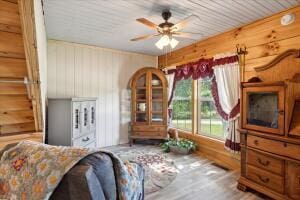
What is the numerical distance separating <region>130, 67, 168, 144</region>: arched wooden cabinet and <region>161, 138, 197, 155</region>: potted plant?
1.10 ft

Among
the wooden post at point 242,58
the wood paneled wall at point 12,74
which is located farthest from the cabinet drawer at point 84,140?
the wooden post at point 242,58

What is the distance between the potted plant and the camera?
3.79 m

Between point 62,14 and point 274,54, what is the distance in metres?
2.91

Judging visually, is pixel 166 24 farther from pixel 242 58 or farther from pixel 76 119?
pixel 76 119

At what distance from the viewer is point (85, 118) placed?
3.37m

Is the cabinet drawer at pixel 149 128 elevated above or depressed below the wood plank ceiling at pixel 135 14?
below

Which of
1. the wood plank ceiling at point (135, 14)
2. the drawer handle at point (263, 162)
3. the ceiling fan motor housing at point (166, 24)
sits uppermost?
the wood plank ceiling at point (135, 14)

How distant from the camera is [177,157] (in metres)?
3.62

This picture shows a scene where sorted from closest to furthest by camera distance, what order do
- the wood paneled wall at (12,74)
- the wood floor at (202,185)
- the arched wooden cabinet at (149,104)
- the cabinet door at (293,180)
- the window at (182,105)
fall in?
the wood paneled wall at (12,74) < the cabinet door at (293,180) < the wood floor at (202,185) < the window at (182,105) < the arched wooden cabinet at (149,104)

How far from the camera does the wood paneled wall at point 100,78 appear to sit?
379 cm

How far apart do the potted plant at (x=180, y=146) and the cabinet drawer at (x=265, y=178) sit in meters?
1.50

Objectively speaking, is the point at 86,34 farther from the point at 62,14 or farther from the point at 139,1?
the point at 139,1

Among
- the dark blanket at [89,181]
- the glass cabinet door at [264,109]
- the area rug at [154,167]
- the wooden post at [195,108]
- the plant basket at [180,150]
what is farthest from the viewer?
the wooden post at [195,108]

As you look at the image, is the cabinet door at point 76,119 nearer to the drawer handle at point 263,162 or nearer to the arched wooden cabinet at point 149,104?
the arched wooden cabinet at point 149,104
